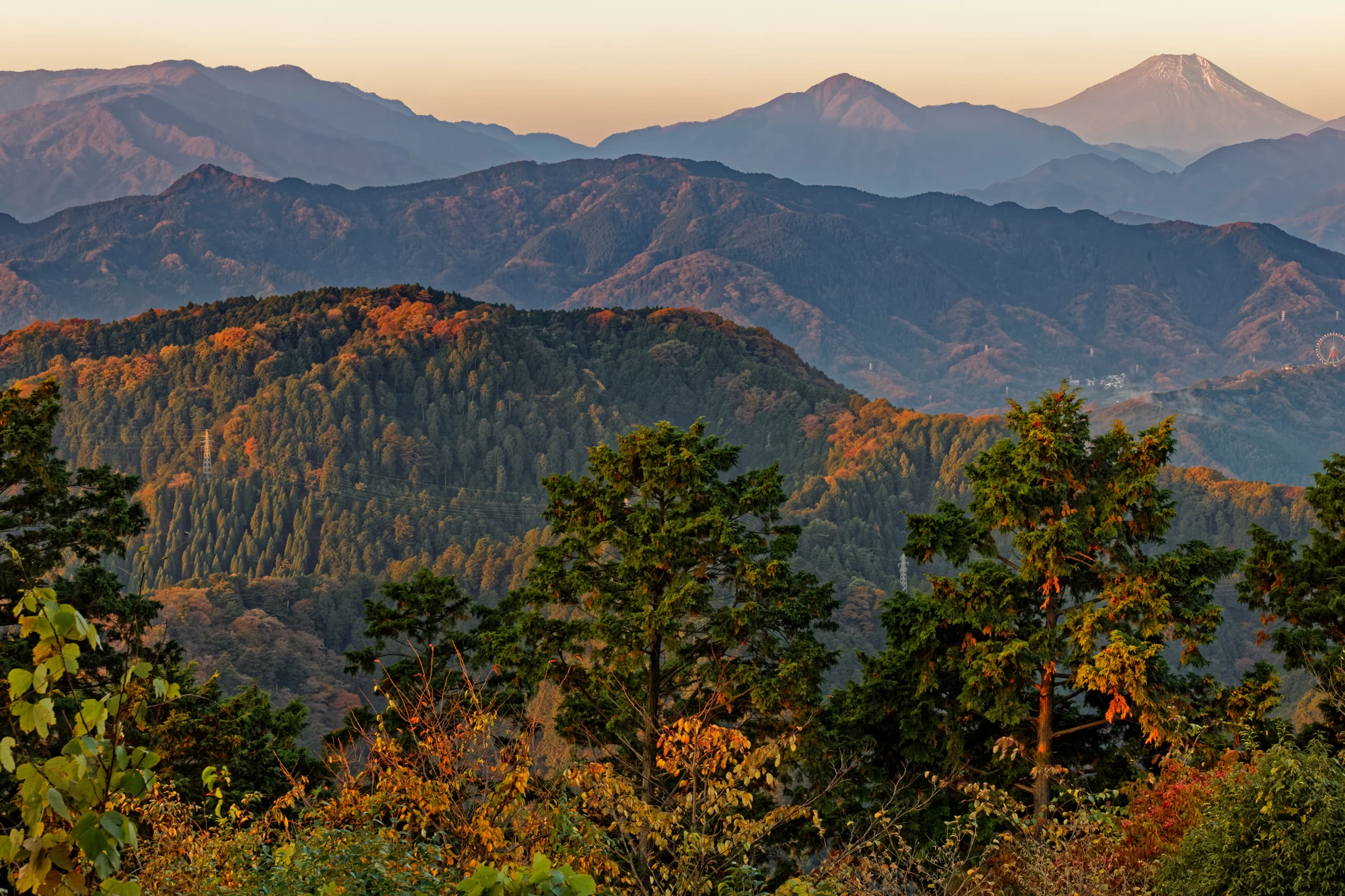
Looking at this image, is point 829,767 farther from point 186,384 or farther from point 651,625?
point 186,384

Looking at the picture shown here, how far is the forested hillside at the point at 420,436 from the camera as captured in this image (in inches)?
4840

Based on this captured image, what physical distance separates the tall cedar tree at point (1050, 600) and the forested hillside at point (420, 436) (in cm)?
7588

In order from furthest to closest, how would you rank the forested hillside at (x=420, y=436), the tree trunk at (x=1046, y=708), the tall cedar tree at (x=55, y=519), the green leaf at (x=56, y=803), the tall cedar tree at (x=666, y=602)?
the forested hillside at (x=420, y=436) → the tall cedar tree at (x=55, y=519) → the tall cedar tree at (x=666, y=602) → the tree trunk at (x=1046, y=708) → the green leaf at (x=56, y=803)

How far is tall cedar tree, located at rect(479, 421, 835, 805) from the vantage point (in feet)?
75.7

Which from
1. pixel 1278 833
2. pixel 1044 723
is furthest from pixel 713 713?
pixel 1278 833

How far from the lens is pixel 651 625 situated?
74.6 feet

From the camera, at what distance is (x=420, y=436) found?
148375mm

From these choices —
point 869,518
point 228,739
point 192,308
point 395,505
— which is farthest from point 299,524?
point 228,739

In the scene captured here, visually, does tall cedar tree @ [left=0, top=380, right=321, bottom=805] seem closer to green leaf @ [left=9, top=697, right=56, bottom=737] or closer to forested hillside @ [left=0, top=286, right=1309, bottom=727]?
green leaf @ [left=9, top=697, right=56, bottom=737]

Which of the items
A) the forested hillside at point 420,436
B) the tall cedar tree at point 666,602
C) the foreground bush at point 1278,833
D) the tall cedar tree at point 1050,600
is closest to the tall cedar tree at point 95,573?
the tall cedar tree at point 666,602

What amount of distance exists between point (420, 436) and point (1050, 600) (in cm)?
12959

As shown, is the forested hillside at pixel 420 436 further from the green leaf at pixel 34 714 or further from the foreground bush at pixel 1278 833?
the green leaf at pixel 34 714

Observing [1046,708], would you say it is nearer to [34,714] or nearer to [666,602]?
[666,602]

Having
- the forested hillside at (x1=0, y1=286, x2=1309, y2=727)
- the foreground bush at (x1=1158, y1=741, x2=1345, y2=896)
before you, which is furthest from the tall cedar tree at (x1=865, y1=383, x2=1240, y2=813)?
the forested hillside at (x1=0, y1=286, x2=1309, y2=727)
